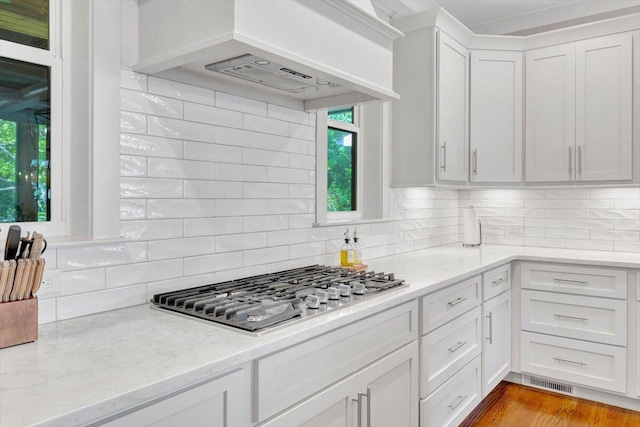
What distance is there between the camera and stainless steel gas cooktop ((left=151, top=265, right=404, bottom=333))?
139 cm

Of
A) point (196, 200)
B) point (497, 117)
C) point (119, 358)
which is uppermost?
point (497, 117)

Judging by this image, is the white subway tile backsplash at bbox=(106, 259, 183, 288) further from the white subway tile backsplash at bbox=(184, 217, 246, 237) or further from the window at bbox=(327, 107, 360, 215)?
the window at bbox=(327, 107, 360, 215)

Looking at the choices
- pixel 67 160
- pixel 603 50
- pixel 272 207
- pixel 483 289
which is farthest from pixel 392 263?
pixel 603 50

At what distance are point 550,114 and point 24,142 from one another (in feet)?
10.9

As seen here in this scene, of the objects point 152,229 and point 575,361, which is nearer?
point 152,229

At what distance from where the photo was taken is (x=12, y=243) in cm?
117

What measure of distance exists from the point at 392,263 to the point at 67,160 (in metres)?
1.84

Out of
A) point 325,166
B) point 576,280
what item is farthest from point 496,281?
point 325,166

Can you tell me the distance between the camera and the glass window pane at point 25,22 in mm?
1442

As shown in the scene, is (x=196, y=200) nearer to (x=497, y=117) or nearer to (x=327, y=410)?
(x=327, y=410)

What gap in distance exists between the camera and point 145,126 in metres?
1.66

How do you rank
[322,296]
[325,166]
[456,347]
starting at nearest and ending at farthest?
[322,296] < [456,347] < [325,166]

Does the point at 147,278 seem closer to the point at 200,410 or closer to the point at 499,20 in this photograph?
the point at 200,410

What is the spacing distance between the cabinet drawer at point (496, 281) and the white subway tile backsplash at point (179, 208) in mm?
1736
